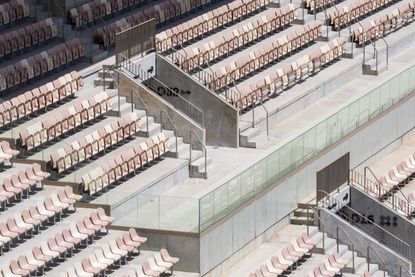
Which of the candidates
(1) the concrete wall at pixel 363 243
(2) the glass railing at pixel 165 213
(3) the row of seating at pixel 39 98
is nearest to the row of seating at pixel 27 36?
(3) the row of seating at pixel 39 98

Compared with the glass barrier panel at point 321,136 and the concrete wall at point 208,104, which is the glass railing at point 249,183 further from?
the concrete wall at point 208,104

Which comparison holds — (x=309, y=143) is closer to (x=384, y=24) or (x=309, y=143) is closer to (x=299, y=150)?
(x=299, y=150)

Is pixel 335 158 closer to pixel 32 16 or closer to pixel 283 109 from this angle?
pixel 283 109

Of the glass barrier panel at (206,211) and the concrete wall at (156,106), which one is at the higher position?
the concrete wall at (156,106)

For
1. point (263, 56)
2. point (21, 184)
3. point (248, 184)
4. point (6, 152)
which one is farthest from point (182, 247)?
point (263, 56)

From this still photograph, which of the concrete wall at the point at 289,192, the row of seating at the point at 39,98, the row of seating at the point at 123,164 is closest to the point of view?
the concrete wall at the point at 289,192

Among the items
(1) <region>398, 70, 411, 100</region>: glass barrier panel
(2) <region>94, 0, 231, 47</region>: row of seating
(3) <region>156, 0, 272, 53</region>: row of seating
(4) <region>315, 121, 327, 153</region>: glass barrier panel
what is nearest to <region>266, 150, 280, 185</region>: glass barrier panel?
(4) <region>315, 121, 327, 153</region>: glass barrier panel
